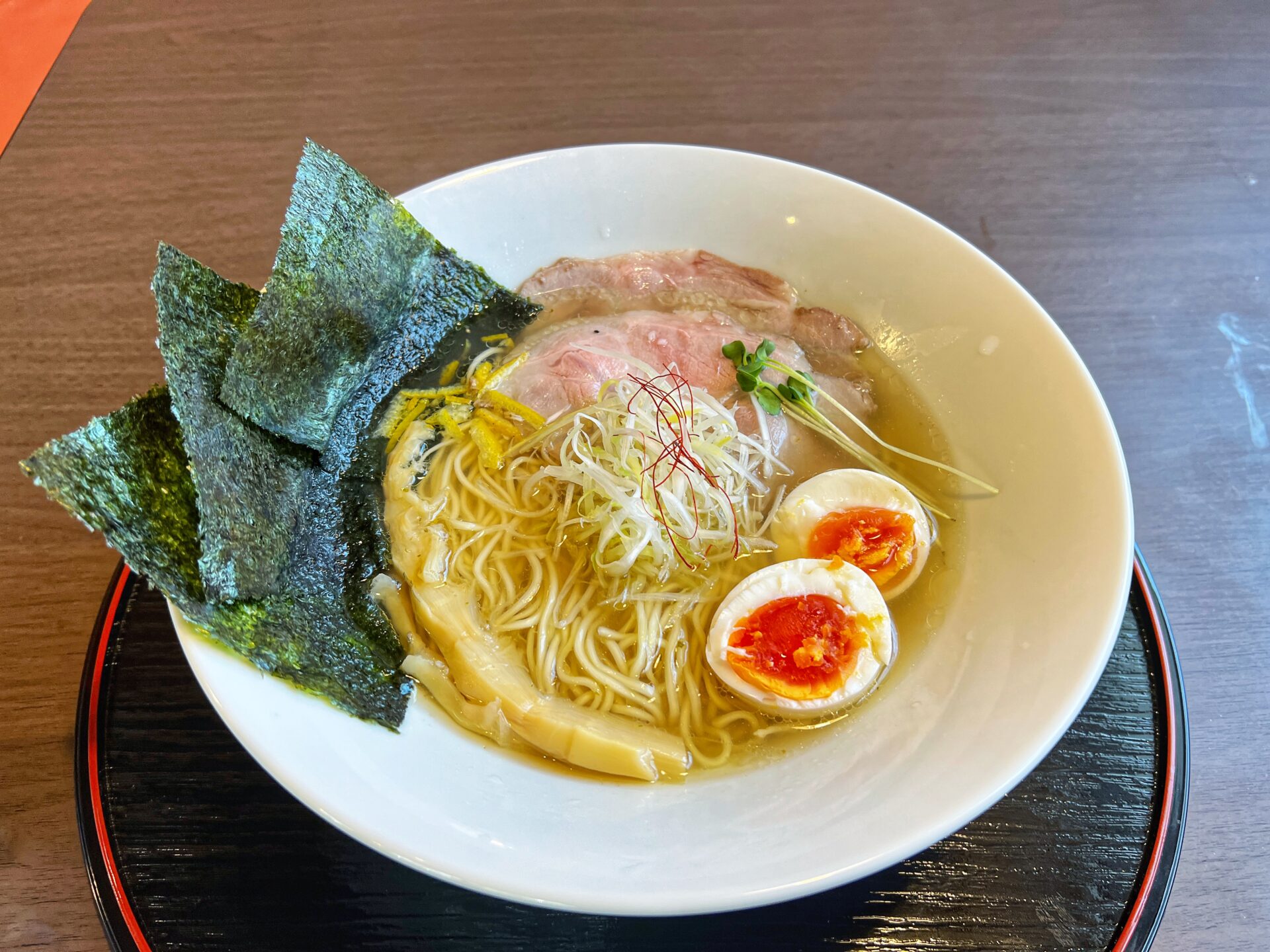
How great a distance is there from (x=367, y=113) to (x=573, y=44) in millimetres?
804

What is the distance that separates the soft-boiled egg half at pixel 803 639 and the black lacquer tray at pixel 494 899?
0.33 meters

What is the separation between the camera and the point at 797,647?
1.49 metres

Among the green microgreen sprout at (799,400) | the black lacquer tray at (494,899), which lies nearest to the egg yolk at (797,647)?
the black lacquer tray at (494,899)

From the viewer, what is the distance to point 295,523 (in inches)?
59.8

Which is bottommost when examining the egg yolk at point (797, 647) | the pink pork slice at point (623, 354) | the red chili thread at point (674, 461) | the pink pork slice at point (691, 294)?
the egg yolk at point (797, 647)

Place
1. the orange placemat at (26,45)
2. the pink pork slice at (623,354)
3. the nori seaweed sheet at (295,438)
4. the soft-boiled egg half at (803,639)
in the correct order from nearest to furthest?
the nori seaweed sheet at (295,438)
the soft-boiled egg half at (803,639)
the pink pork slice at (623,354)
the orange placemat at (26,45)

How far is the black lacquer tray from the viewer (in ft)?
4.03

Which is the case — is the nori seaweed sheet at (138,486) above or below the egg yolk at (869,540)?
below

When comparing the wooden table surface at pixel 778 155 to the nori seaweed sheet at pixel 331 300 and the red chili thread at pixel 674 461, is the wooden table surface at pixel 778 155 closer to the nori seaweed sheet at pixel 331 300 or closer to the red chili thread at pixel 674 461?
the nori seaweed sheet at pixel 331 300

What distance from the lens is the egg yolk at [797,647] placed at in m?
1.45

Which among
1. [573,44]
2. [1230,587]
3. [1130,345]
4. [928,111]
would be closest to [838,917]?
[1230,587]

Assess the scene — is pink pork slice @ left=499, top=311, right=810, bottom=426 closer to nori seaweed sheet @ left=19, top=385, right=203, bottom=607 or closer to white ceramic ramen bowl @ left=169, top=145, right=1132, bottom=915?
white ceramic ramen bowl @ left=169, top=145, right=1132, bottom=915

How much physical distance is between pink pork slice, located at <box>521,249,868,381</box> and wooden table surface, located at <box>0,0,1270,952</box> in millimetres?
725

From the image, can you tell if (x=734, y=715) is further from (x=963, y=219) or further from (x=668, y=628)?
(x=963, y=219)
